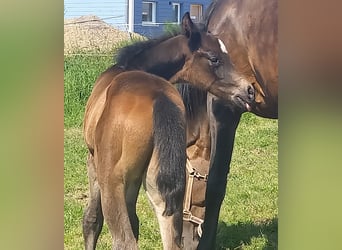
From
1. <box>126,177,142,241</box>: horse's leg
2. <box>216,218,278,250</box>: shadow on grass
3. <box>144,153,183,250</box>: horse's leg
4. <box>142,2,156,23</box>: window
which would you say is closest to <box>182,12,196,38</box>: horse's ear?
<box>142,2,156,23</box>: window

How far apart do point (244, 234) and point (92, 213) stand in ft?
2.15

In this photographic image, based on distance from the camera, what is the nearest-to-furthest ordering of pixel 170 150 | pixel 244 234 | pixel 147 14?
pixel 170 150, pixel 147 14, pixel 244 234

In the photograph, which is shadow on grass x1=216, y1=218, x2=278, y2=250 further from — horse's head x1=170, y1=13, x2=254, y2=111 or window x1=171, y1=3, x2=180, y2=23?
window x1=171, y1=3, x2=180, y2=23

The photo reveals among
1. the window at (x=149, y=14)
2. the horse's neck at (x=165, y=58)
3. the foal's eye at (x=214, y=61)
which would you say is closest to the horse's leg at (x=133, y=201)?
the horse's neck at (x=165, y=58)

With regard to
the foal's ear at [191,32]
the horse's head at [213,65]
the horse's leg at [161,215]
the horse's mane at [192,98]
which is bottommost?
the horse's leg at [161,215]

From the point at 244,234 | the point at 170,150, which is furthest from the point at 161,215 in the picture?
Answer: the point at 244,234

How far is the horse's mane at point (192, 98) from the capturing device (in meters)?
2.62

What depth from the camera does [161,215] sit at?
2572mm

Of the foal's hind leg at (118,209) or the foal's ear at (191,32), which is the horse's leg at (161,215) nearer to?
the foal's hind leg at (118,209)

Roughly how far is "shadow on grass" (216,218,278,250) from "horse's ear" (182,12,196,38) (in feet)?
2.62

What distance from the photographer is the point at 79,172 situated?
274 cm

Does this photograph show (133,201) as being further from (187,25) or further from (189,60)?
(187,25)

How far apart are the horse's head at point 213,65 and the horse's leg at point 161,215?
1.26 ft

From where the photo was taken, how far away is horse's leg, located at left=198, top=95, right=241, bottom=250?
264 cm
